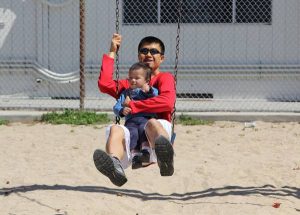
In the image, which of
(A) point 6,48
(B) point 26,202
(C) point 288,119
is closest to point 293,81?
(C) point 288,119

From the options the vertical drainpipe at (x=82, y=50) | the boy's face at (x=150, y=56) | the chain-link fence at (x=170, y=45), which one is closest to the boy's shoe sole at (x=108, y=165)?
the boy's face at (x=150, y=56)

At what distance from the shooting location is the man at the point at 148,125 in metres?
4.65

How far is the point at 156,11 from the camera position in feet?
40.1

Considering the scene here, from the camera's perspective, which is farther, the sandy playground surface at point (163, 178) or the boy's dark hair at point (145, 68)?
the sandy playground surface at point (163, 178)

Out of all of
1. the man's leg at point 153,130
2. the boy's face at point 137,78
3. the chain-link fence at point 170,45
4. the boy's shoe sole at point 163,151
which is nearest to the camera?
the boy's shoe sole at point 163,151

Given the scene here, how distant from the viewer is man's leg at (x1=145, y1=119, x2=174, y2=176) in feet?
15.2

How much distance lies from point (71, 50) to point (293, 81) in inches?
148

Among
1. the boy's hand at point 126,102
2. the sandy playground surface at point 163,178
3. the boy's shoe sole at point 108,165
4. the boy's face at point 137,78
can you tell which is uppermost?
the boy's face at point 137,78

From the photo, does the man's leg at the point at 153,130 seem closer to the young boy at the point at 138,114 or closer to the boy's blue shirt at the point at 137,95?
the young boy at the point at 138,114

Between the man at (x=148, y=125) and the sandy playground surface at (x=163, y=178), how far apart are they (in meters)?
1.10

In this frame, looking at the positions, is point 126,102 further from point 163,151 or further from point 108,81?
point 163,151

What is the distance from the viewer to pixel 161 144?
15.2ft

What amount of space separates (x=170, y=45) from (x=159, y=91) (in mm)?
7153

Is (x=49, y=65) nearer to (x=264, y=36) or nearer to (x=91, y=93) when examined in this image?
(x=91, y=93)
